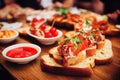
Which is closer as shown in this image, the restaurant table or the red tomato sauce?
the restaurant table

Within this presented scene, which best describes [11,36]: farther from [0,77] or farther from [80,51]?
[80,51]

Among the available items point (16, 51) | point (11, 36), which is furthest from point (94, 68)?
point (11, 36)

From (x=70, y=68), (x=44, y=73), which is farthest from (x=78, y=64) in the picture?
(x=44, y=73)

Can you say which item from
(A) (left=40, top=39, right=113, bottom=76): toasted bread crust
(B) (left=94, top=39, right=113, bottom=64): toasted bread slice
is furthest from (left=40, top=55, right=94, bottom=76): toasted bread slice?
(B) (left=94, top=39, right=113, bottom=64): toasted bread slice

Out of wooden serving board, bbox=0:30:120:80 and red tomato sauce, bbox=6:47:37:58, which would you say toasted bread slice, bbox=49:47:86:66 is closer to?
wooden serving board, bbox=0:30:120:80

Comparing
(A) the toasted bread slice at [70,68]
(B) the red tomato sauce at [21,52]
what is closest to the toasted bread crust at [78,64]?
(A) the toasted bread slice at [70,68]
